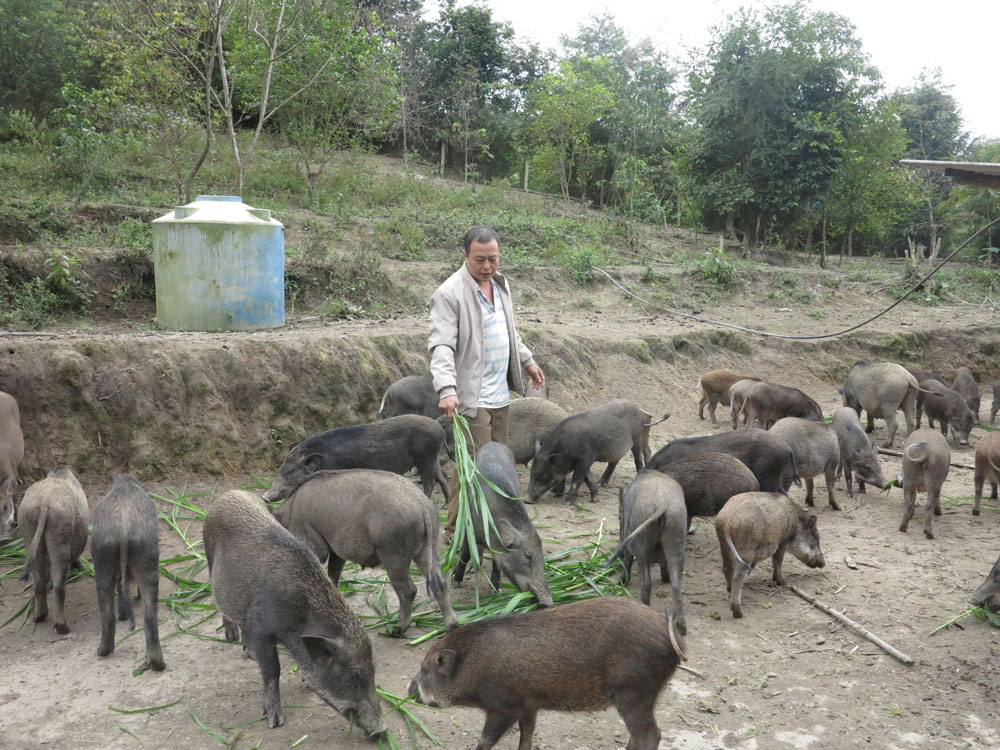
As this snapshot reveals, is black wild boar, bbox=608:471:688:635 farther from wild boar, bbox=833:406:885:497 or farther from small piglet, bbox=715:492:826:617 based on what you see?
wild boar, bbox=833:406:885:497

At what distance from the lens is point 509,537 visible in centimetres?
479

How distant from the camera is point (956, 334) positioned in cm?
1358

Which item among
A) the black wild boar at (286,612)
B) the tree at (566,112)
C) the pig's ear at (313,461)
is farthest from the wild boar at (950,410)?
the tree at (566,112)

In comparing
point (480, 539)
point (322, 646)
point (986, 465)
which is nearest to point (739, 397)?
point (986, 465)

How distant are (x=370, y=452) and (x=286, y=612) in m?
2.53

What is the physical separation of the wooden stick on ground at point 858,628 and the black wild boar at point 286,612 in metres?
2.89

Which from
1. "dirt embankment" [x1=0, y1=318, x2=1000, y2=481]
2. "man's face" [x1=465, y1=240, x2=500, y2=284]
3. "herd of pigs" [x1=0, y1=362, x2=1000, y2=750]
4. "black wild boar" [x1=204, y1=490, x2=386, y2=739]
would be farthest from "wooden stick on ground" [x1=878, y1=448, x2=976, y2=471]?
"black wild boar" [x1=204, y1=490, x2=386, y2=739]

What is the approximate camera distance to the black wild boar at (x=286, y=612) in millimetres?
3539

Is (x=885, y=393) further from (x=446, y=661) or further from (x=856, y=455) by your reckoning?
(x=446, y=661)

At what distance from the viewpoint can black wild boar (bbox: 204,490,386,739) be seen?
3.54 m

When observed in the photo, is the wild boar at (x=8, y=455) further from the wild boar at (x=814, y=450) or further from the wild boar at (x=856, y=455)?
the wild boar at (x=856, y=455)

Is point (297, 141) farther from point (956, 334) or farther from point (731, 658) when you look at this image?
point (731, 658)

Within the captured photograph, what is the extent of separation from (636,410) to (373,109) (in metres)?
12.0

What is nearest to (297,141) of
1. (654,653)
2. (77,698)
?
(77,698)
